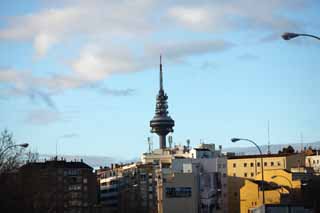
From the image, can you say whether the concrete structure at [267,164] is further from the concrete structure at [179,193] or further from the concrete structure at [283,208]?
the concrete structure at [283,208]

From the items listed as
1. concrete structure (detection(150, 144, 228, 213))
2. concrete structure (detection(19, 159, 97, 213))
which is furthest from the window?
concrete structure (detection(19, 159, 97, 213))

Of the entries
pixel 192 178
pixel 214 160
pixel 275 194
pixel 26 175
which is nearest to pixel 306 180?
pixel 275 194

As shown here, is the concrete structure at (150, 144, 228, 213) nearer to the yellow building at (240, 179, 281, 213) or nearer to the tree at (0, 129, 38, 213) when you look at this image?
the yellow building at (240, 179, 281, 213)

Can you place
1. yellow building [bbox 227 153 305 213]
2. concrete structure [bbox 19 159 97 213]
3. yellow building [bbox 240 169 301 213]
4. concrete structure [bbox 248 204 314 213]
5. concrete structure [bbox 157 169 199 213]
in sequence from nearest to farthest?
concrete structure [bbox 248 204 314 213] < concrete structure [bbox 19 159 97 213] < yellow building [bbox 240 169 301 213] < concrete structure [bbox 157 169 199 213] < yellow building [bbox 227 153 305 213]

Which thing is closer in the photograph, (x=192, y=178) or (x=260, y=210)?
(x=260, y=210)

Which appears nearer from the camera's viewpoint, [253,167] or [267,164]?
[267,164]

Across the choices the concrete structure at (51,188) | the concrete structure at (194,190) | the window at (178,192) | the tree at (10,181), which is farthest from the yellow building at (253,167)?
the tree at (10,181)

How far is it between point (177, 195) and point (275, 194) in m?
30.4

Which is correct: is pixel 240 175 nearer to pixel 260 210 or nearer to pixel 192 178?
pixel 192 178

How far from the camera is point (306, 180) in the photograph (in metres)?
149

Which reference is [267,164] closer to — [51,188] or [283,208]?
[51,188]

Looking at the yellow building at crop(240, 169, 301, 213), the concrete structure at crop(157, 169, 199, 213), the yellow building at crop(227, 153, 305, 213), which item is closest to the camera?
the yellow building at crop(240, 169, 301, 213)

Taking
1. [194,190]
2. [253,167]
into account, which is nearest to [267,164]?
[253,167]

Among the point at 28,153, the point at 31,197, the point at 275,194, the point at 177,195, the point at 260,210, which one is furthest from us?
the point at 177,195
